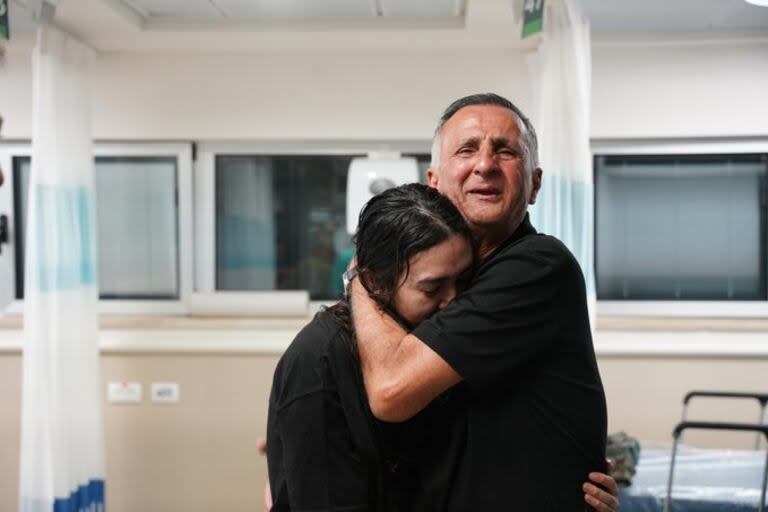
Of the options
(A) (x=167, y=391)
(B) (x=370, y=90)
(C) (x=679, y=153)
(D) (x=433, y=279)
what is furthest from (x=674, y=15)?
(A) (x=167, y=391)

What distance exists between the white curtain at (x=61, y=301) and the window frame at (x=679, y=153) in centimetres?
240

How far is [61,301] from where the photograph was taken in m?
2.82

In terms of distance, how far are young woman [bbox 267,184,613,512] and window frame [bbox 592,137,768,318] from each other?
8.08 ft

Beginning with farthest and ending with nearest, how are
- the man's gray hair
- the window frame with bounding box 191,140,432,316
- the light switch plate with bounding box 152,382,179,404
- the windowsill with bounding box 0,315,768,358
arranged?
the window frame with bounding box 191,140,432,316
the light switch plate with bounding box 152,382,179,404
the windowsill with bounding box 0,315,768,358
the man's gray hair

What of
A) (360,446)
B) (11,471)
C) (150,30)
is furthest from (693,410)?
(11,471)

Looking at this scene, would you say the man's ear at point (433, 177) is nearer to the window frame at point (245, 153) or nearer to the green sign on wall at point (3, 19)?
the green sign on wall at point (3, 19)

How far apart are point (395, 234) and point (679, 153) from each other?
272 centimetres

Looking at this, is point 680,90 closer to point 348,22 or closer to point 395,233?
point 348,22

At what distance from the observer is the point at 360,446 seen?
954 mm

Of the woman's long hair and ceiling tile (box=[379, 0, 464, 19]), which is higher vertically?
ceiling tile (box=[379, 0, 464, 19])

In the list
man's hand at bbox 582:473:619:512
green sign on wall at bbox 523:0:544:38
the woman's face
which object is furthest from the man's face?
green sign on wall at bbox 523:0:544:38

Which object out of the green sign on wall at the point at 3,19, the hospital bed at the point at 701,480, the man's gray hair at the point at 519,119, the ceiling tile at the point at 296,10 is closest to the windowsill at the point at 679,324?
the hospital bed at the point at 701,480

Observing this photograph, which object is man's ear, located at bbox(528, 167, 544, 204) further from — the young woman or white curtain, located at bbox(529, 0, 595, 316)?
white curtain, located at bbox(529, 0, 595, 316)

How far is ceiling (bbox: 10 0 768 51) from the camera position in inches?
106
